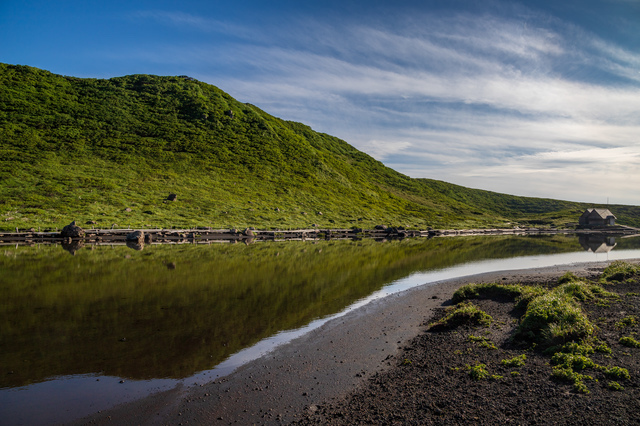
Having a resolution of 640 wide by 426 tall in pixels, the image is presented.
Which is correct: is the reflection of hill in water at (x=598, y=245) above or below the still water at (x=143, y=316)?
below

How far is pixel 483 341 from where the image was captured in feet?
45.3

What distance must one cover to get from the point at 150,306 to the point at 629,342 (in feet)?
71.7

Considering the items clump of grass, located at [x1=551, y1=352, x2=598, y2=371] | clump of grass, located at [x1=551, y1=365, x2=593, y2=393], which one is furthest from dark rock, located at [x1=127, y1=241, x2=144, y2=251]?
clump of grass, located at [x1=551, y1=365, x2=593, y2=393]

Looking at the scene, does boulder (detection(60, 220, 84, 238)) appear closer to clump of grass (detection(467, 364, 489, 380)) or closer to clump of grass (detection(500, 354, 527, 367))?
clump of grass (detection(467, 364, 489, 380))

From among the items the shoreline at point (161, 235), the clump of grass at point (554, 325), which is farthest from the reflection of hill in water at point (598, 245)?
the clump of grass at point (554, 325)

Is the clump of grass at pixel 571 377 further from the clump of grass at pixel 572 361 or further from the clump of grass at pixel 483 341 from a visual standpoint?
the clump of grass at pixel 483 341

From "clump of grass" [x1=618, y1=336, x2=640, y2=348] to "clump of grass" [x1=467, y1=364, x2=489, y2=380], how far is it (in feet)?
17.9

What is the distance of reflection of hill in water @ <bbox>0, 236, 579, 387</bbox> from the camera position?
42.4ft

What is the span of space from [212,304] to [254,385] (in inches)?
422

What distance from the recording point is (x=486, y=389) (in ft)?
32.8

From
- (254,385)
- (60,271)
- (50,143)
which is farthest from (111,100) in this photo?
(254,385)

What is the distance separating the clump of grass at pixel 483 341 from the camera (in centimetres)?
1335

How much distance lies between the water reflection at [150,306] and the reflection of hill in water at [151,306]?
0.15ft

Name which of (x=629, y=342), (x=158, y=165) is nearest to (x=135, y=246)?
(x=629, y=342)
